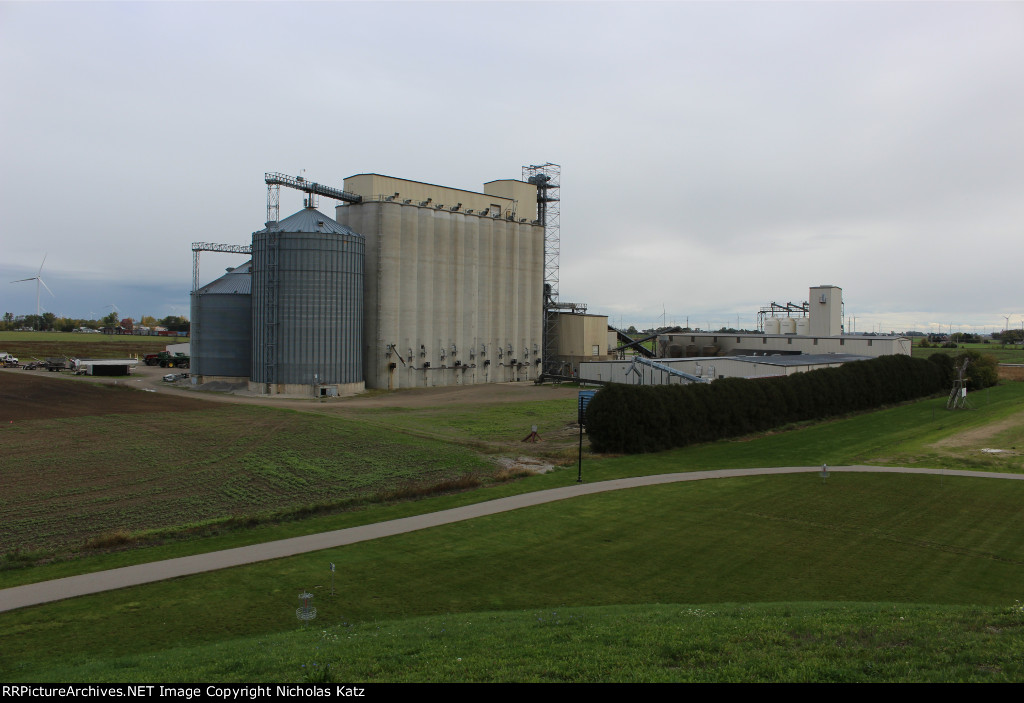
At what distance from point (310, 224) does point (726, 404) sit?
1866 inches

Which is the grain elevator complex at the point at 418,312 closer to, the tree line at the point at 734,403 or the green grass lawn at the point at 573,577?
the tree line at the point at 734,403

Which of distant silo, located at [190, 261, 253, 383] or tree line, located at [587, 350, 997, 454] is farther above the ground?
distant silo, located at [190, 261, 253, 383]

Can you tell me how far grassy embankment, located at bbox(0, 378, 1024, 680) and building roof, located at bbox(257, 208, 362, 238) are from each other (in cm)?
4702

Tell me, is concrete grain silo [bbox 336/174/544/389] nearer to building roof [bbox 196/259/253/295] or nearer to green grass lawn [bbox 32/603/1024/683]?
building roof [bbox 196/259/253/295]

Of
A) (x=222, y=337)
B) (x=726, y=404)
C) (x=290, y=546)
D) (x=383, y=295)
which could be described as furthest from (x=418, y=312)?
(x=290, y=546)

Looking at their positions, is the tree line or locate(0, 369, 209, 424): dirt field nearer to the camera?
the tree line

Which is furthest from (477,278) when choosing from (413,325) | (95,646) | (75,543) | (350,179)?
(95,646)

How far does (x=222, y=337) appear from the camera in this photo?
253 ft

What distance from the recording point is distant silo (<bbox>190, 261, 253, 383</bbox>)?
77188 millimetres

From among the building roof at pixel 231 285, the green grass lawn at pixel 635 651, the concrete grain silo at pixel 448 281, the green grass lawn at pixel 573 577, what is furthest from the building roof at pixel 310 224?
the green grass lawn at pixel 635 651

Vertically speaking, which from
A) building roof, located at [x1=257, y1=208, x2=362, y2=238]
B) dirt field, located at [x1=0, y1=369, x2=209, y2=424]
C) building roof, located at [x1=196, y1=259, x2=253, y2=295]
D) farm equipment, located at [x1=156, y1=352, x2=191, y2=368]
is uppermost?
building roof, located at [x1=257, y1=208, x2=362, y2=238]

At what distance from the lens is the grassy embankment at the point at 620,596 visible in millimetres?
11164

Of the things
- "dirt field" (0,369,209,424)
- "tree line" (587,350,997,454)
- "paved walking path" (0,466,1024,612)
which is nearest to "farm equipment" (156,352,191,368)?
"dirt field" (0,369,209,424)
